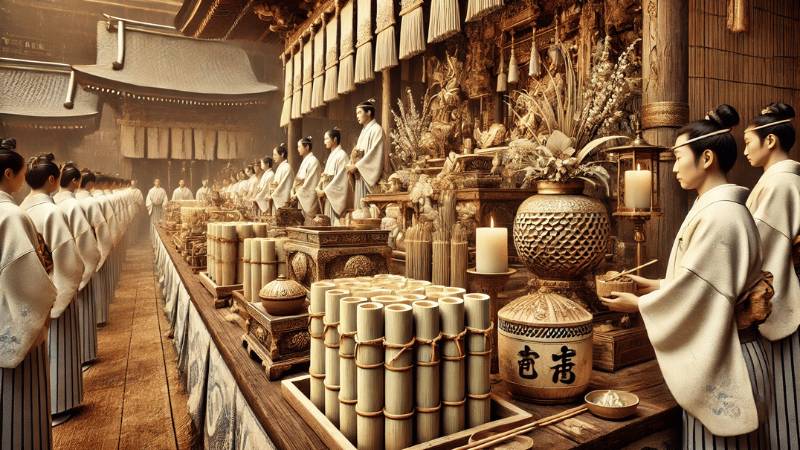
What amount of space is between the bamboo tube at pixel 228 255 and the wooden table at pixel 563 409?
0.74 metres

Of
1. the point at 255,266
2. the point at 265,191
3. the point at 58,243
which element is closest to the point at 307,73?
the point at 265,191

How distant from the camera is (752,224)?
1146 mm

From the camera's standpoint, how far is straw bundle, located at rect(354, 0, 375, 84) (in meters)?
5.63

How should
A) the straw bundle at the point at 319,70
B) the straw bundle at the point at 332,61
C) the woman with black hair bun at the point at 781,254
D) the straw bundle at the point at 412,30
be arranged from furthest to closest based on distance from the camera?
the straw bundle at the point at 319,70 < the straw bundle at the point at 332,61 < the straw bundle at the point at 412,30 < the woman with black hair bun at the point at 781,254

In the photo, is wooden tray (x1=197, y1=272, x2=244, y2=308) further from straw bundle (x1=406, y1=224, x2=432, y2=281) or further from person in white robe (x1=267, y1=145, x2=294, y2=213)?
person in white robe (x1=267, y1=145, x2=294, y2=213)

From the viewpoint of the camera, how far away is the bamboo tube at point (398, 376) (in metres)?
0.92

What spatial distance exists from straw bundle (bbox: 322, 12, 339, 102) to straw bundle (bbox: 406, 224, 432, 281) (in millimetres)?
5338

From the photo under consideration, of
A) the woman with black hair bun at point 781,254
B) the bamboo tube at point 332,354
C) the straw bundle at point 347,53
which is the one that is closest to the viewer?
the bamboo tube at point 332,354

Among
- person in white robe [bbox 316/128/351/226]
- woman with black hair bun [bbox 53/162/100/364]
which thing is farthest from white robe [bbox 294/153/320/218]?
woman with black hair bun [bbox 53/162/100/364]

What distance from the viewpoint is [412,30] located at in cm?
453

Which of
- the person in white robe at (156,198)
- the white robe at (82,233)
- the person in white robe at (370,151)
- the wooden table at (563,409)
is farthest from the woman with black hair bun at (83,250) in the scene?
the person in white robe at (156,198)

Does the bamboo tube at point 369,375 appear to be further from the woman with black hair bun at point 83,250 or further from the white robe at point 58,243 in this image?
the woman with black hair bun at point 83,250

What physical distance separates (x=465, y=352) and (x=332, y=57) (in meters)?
6.68

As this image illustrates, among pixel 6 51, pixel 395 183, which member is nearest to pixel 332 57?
pixel 395 183
